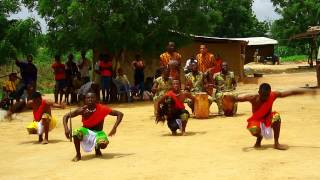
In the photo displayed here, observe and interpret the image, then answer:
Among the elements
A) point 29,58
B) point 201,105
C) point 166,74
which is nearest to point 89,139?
point 166,74

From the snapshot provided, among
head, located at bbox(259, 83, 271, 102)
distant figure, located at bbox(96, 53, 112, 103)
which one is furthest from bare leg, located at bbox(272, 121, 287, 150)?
distant figure, located at bbox(96, 53, 112, 103)

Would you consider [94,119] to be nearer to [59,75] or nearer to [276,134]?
[276,134]

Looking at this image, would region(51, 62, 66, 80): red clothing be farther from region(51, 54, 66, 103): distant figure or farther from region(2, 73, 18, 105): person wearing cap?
region(2, 73, 18, 105): person wearing cap

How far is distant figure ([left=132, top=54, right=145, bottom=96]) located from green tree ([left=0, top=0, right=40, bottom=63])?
340cm

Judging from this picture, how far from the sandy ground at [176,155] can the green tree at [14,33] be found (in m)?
4.38

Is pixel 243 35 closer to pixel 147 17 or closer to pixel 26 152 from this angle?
pixel 147 17

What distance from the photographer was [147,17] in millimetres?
19109

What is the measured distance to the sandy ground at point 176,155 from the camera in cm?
722

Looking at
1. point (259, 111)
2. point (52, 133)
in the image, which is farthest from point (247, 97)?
point (52, 133)

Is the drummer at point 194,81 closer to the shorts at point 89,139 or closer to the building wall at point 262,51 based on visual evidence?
the shorts at point 89,139

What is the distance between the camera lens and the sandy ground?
7.22m

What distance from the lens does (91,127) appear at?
8.75m

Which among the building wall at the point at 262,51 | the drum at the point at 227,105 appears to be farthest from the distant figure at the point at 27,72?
the building wall at the point at 262,51

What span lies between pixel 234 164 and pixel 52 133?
5.64m
